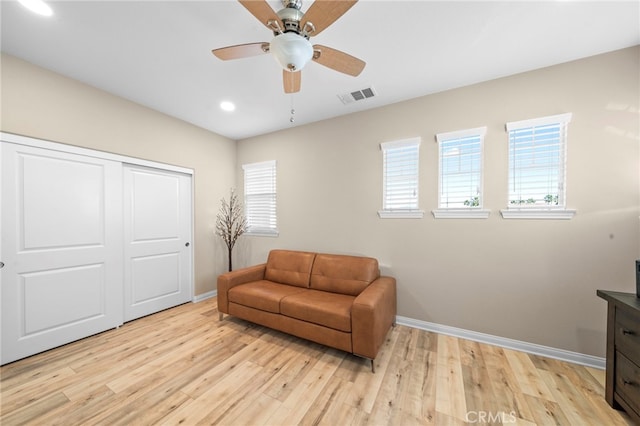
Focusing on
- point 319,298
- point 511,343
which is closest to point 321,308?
point 319,298

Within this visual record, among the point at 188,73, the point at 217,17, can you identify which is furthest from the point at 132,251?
the point at 217,17

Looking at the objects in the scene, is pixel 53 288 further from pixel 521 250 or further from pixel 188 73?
pixel 521 250

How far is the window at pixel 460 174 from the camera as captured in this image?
8.23 ft

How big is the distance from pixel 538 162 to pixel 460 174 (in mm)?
657

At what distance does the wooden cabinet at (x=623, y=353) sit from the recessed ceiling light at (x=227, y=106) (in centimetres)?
406

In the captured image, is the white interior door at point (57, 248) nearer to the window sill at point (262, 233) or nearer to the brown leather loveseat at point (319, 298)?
the brown leather loveseat at point (319, 298)

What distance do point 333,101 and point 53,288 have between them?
3.69 m

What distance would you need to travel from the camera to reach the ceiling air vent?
2689 mm

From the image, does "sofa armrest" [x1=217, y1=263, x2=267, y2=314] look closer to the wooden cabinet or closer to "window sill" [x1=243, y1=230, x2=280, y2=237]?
"window sill" [x1=243, y1=230, x2=280, y2=237]

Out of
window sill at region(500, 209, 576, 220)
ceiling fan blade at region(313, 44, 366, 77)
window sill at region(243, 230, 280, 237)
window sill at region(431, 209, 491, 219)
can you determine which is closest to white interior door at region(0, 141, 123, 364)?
window sill at region(243, 230, 280, 237)

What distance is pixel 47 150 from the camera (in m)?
2.35

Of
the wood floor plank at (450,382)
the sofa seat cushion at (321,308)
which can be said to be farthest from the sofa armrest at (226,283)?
the wood floor plank at (450,382)

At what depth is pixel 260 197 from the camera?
4.11m

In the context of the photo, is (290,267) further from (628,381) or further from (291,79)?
(628,381)
